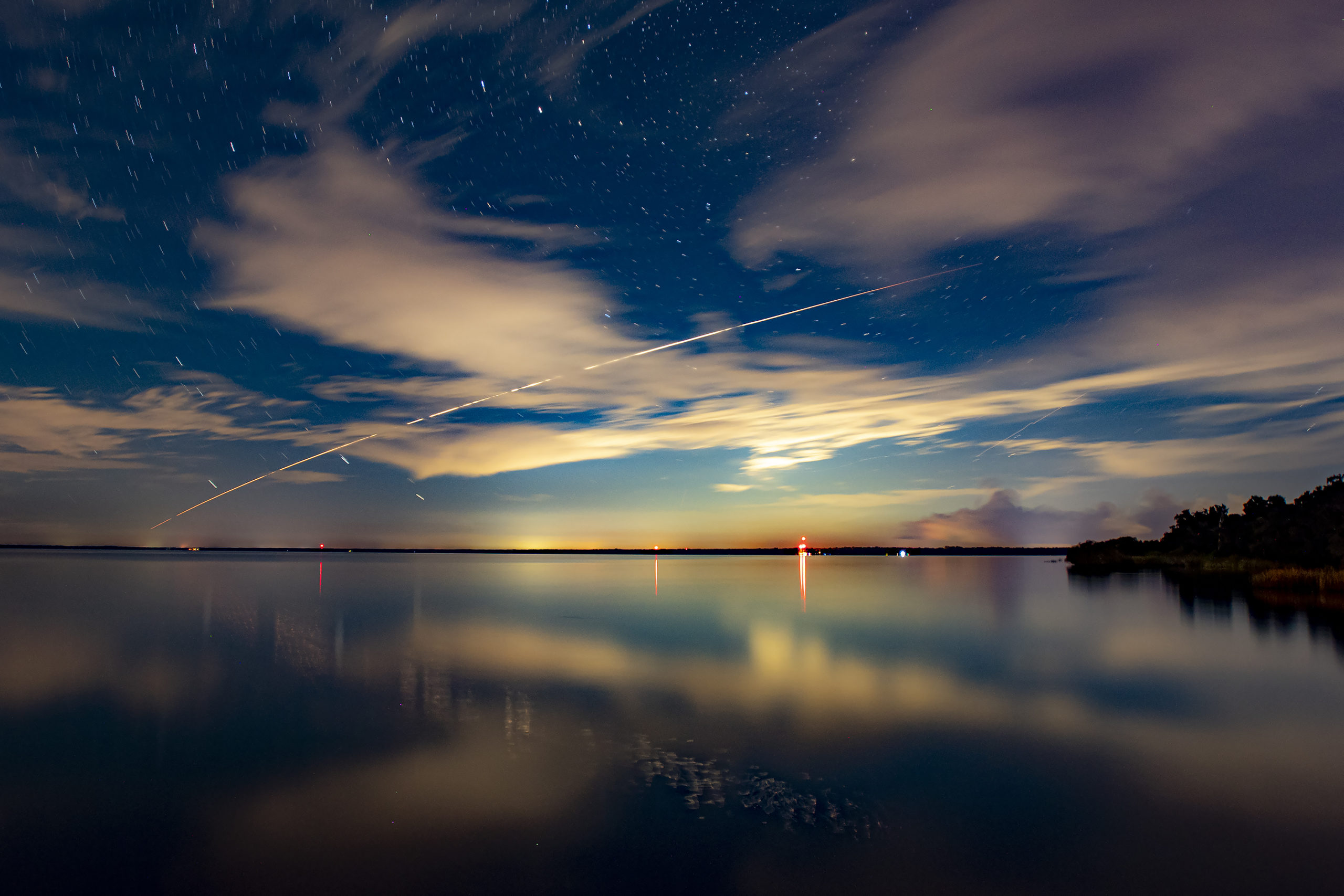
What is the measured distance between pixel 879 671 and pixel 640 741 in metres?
12.8

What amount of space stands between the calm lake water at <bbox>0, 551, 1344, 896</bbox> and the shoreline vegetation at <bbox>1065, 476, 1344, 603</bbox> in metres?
31.1

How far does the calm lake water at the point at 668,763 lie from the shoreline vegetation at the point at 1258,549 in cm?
3111

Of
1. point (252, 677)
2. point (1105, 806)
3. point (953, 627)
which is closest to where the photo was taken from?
point (1105, 806)

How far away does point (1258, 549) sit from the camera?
9556 centimetres

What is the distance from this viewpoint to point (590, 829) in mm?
11328

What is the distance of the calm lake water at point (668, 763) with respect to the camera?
10086 millimetres

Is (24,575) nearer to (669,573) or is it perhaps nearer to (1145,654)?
(669,573)

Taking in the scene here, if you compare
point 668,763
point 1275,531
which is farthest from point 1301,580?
point 668,763

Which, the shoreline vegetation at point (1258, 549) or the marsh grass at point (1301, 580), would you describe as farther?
the shoreline vegetation at point (1258, 549)

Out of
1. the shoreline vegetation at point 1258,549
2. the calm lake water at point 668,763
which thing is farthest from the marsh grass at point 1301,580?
the calm lake water at point 668,763

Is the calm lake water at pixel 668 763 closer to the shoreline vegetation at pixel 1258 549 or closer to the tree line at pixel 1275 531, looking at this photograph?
the shoreline vegetation at pixel 1258 549

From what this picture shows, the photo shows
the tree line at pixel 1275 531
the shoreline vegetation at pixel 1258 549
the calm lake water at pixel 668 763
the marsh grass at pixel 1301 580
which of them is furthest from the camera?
the tree line at pixel 1275 531

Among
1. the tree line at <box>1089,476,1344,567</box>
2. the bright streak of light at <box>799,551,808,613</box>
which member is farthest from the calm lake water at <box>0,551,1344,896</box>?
the tree line at <box>1089,476,1344,567</box>

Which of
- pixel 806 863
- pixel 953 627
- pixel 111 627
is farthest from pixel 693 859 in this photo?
pixel 111 627
